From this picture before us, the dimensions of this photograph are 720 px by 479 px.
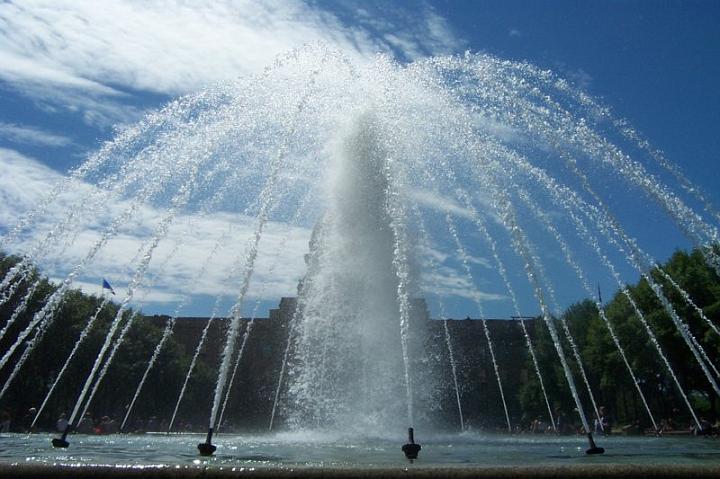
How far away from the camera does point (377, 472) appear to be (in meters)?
4.95

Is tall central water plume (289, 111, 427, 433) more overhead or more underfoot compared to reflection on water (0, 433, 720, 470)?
more overhead

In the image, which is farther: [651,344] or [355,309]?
[651,344]

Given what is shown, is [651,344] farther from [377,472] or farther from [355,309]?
Result: [377,472]

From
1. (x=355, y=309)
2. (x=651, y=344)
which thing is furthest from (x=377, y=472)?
(x=651, y=344)

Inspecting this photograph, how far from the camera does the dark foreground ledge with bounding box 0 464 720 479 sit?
493 cm

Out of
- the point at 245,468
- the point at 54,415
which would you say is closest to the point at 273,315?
the point at 54,415

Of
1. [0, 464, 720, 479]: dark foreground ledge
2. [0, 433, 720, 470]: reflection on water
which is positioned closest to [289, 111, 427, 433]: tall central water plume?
[0, 433, 720, 470]: reflection on water

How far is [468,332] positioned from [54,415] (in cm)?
5200

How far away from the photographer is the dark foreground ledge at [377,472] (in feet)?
16.2

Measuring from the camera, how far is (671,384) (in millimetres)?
52781

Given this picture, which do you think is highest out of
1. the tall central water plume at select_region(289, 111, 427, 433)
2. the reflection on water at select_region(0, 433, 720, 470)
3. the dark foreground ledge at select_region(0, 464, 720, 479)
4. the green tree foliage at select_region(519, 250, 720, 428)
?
the green tree foliage at select_region(519, 250, 720, 428)

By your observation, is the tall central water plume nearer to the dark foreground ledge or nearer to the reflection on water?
the reflection on water

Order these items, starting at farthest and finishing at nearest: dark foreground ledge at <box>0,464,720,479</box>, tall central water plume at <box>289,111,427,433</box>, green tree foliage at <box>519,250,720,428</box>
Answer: green tree foliage at <box>519,250,720,428</box>
tall central water plume at <box>289,111,427,433</box>
dark foreground ledge at <box>0,464,720,479</box>

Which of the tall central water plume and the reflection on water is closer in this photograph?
the reflection on water
